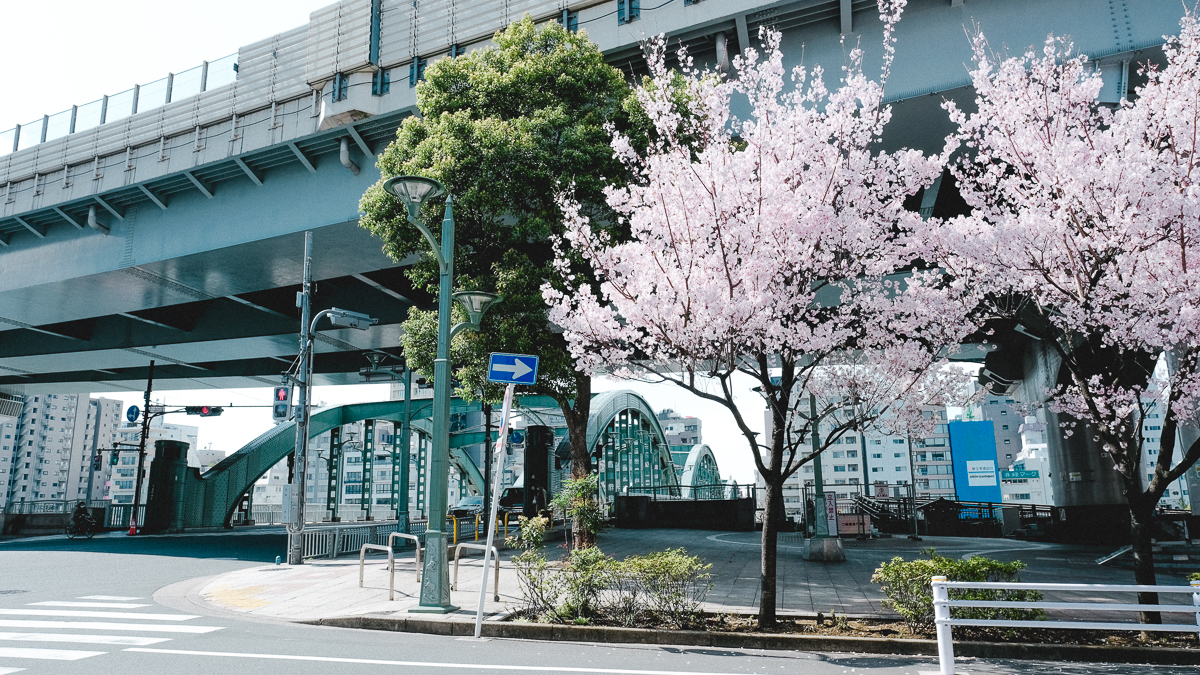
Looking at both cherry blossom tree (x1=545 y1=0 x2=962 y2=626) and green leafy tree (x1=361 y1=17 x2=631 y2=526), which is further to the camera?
green leafy tree (x1=361 y1=17 x2=631 y2=526)

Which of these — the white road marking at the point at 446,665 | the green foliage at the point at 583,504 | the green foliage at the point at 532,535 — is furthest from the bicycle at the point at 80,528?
the green foliage at the point at 532,535

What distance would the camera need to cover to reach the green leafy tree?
14477 millimetres

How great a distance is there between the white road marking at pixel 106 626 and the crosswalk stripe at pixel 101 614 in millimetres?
527

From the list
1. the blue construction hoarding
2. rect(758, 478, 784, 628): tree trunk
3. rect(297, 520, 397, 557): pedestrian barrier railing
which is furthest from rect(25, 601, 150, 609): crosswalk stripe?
the blue construction hoarding

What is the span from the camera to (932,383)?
37.7 ft

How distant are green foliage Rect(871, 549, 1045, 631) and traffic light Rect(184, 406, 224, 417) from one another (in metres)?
34.5

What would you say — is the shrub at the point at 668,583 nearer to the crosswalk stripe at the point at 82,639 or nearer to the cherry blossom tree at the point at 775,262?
the cherry blossom tree at the point at 775,262

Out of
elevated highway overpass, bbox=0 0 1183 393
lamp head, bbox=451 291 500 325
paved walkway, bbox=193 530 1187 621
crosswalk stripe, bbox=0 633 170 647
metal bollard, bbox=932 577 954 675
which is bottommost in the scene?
paved walkway, bbox=193 530 1187 621

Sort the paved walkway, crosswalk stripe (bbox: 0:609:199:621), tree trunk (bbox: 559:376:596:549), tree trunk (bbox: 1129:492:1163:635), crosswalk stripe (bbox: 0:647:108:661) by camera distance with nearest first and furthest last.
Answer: crosswalk stripe (bbox: 0:647:108:661)
tree trunk (bbox: 1129:492:1163:635)
crosswalk stripe (bbox: 0:609:199:621)
the paved walkway
tree trunk (bbox: 559:376:596:549)

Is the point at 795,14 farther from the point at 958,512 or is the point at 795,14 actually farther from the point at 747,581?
the point at 958,512

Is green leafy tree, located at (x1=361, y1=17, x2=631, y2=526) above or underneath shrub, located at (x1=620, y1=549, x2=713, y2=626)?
above

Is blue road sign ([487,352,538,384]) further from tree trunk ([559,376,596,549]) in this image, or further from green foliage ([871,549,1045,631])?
tree trunk ([559,376,596,549])

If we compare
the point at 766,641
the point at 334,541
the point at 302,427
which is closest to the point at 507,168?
the point at 302,427

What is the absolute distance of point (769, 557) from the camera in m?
9.47
